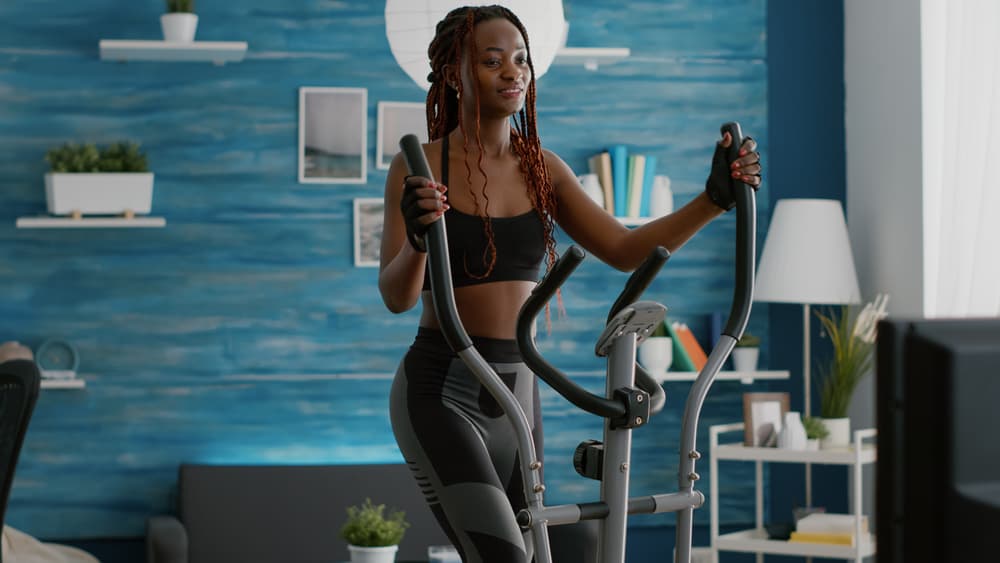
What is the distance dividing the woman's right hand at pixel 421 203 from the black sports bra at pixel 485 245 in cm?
42

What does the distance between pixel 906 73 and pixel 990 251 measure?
76 cm

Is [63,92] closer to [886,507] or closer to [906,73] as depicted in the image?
[906,73]

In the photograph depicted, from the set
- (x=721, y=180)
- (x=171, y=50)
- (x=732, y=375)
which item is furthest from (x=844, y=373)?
(x=721, y=180)

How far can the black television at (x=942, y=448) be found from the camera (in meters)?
0.53

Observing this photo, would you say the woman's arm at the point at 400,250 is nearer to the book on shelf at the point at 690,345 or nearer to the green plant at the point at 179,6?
the green plant at the point at 179,6

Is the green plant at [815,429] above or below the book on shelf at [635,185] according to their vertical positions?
below

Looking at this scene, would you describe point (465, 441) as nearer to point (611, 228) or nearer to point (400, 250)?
point (400, 250)

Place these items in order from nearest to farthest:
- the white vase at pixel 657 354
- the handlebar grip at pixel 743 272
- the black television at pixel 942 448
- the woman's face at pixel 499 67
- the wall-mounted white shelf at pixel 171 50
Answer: the black television at pixel 942 448 → the handlebar grip at pixel 743 272 → the woman's face at pixel 499 67 → the wall-mounted white shelf at pixel 171 50 → the white vase at pixel 657 354

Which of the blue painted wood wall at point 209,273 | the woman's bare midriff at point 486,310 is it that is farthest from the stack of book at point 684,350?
the woman's bare midriff at point 486,310

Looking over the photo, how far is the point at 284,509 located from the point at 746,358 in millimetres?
1687

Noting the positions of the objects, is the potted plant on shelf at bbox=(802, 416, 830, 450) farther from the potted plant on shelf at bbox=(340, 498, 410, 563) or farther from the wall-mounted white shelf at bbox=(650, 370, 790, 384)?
the potted plant on shelf at bbox=(340, 498, 410, 563)

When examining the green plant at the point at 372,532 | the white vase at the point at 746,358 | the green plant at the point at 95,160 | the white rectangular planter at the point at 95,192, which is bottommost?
the green plant at the point at 372,532

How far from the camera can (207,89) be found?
14.1ft

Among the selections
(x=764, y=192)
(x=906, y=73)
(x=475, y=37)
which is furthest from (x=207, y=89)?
(x=475, y=37)
